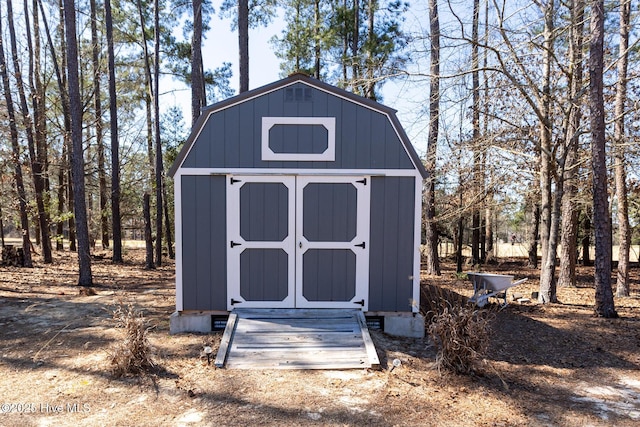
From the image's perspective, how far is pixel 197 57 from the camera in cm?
974

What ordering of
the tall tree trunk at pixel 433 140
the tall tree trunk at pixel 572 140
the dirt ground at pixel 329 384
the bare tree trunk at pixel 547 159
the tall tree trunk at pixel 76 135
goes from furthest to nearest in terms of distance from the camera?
the tall tree trunk at pixel 433 140 < the tall tree trunk at pixel 76 135 < the bare tree trunk at pixel 547 159 < the tall tree trunk at pixel 572 140 < the dirt ground at pixel 329 384

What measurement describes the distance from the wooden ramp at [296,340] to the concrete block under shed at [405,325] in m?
0.44

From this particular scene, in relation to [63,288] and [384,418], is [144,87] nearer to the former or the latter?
[63,288]

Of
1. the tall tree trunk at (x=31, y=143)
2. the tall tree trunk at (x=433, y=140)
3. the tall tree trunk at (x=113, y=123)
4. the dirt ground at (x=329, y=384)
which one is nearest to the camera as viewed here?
the dirt ground at (x=329, y=384)

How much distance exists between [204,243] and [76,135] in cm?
502

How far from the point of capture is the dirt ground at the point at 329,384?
3338 millimetres

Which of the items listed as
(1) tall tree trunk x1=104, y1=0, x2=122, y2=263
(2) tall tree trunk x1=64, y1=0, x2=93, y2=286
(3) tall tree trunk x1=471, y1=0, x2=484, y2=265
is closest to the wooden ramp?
(3) tall tree trunk x1=471, y1=0, x2=484, y2=265

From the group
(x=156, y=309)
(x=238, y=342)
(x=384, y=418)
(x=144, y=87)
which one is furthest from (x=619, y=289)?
(x=144, y=87)

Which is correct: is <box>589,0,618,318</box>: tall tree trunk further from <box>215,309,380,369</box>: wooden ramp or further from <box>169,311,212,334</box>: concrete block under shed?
<box>169,311,212,334</box>: concrete block under shed

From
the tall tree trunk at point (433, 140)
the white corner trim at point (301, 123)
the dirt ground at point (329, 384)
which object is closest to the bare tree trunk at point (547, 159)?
the dirt ground at point (329, 384)

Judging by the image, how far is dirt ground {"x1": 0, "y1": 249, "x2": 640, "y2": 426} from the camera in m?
3.34

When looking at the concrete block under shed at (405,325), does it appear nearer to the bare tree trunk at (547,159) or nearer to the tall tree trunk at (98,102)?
the bare tree trunk at (547,159)

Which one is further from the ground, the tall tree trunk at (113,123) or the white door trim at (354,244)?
the tall tree trunk at (113,123)

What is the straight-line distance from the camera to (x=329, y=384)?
12.8ft
